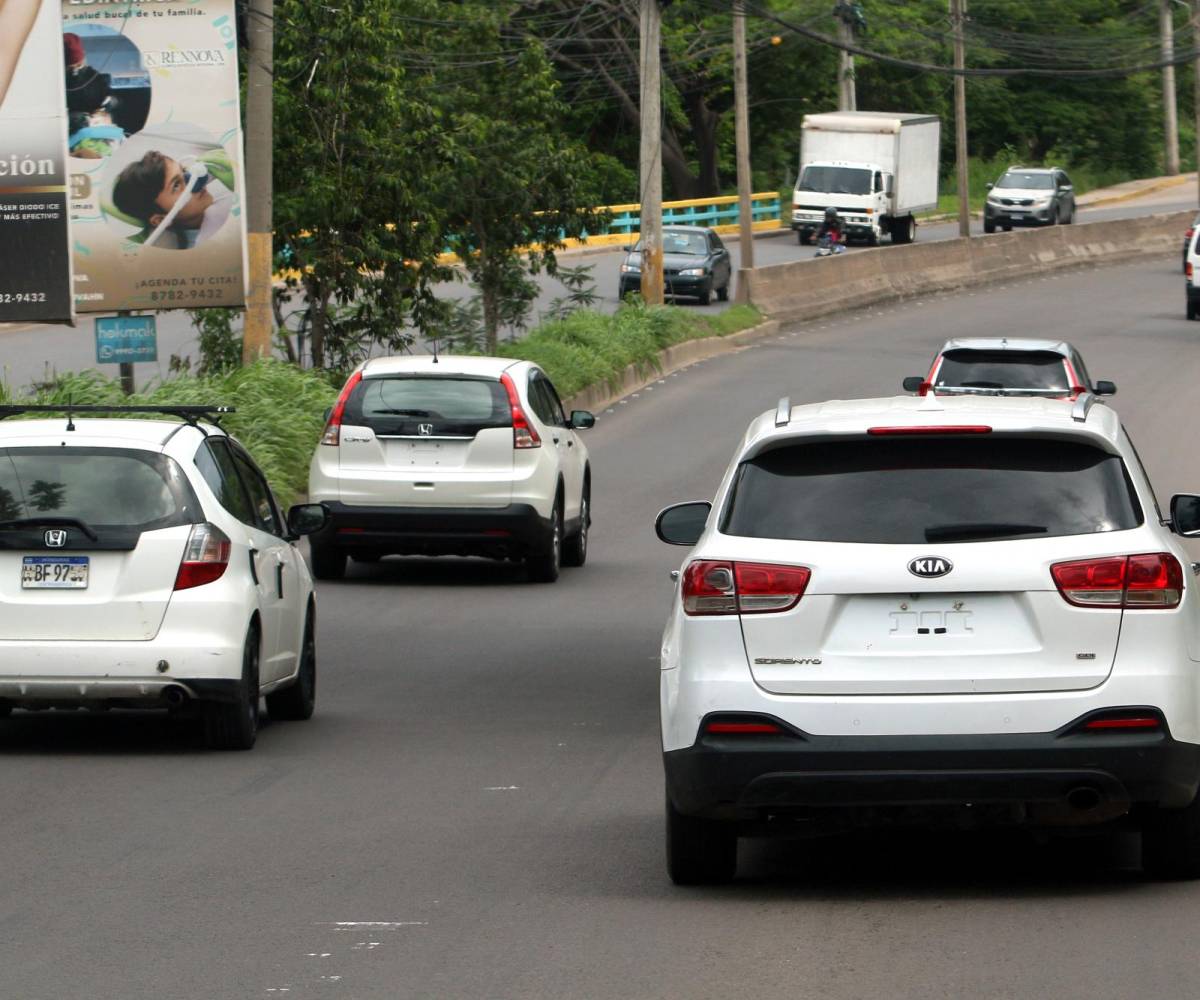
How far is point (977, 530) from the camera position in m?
7.43

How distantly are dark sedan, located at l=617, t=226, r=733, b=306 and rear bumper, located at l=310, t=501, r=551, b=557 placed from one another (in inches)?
1178

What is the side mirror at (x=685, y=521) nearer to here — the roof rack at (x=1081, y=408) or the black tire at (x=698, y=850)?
the black tire at (x=698, y=850)

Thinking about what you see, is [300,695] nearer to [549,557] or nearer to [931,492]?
[931,492]

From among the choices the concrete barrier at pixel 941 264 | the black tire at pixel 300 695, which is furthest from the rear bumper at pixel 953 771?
the concrete barrier at pixel 941 264

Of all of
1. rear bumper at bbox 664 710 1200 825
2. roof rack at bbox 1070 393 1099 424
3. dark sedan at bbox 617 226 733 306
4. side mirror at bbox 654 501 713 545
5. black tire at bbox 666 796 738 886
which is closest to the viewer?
rear bumper at bbox 664 710 1200 825

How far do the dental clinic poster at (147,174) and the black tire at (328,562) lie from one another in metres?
5.59

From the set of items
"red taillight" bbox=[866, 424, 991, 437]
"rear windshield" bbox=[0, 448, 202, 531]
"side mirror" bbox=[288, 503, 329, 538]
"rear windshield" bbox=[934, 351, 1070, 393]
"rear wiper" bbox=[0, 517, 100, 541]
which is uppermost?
"red taillight" bbox=[866, 424, 991, 437]

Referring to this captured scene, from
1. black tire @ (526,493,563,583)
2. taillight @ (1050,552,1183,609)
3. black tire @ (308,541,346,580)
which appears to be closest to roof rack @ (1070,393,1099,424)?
taillight @ (1050,552,1183,609)

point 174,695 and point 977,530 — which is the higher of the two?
point 977,530

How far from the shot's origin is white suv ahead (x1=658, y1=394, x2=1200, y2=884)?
7301 millimetres

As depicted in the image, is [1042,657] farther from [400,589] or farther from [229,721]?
[400,589]

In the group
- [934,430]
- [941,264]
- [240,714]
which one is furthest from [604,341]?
[934,430]

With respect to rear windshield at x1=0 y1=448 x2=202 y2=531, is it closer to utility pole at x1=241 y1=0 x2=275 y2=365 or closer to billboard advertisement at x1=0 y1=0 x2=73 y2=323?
billboard advertisement at x1=0 y1=0 x2=73 y2=323

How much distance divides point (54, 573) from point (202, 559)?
2.27 feet
